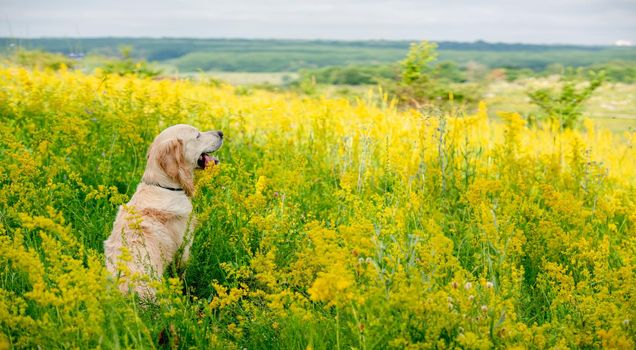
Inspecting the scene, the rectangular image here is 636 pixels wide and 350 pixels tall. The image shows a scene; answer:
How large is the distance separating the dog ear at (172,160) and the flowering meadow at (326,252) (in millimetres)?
231

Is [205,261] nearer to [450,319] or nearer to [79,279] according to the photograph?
[79,279]

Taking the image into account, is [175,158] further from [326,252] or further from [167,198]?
[326,252]

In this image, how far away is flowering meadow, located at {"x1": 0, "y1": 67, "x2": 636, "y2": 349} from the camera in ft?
6.88

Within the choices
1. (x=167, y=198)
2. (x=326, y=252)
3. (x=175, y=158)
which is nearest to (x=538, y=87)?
(x=175, y=158)

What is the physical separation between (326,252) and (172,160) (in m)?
1.93

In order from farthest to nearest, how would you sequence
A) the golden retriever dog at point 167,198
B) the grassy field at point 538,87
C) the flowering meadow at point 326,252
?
1. the grassy field at point 538,87
2. the golden retriever dog at point 167,198
3. the flowering meadow at point 326,252

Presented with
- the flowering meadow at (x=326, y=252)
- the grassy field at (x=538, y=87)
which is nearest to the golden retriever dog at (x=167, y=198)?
the flowering meadow at (x=326, y=252)

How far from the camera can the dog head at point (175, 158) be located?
12.6 ft

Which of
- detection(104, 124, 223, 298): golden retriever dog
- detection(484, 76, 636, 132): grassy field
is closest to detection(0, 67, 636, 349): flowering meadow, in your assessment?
detection(104, 124, 223, 298): golden retriever dog

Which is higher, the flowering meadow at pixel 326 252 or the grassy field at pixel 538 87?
the grassy field at pixel 538 87

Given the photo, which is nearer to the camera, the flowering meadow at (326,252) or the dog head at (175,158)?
the flowering meadow at (326,252)

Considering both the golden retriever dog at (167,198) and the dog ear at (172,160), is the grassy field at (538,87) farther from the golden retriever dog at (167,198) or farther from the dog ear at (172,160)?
the dog ear at (172,160)

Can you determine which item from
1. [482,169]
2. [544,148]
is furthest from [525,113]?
[482,169]

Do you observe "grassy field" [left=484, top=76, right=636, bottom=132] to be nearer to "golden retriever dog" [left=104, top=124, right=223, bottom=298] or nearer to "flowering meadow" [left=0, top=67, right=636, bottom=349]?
"flowering meadow" [left=0, top=67, right=636, bottom=349]
